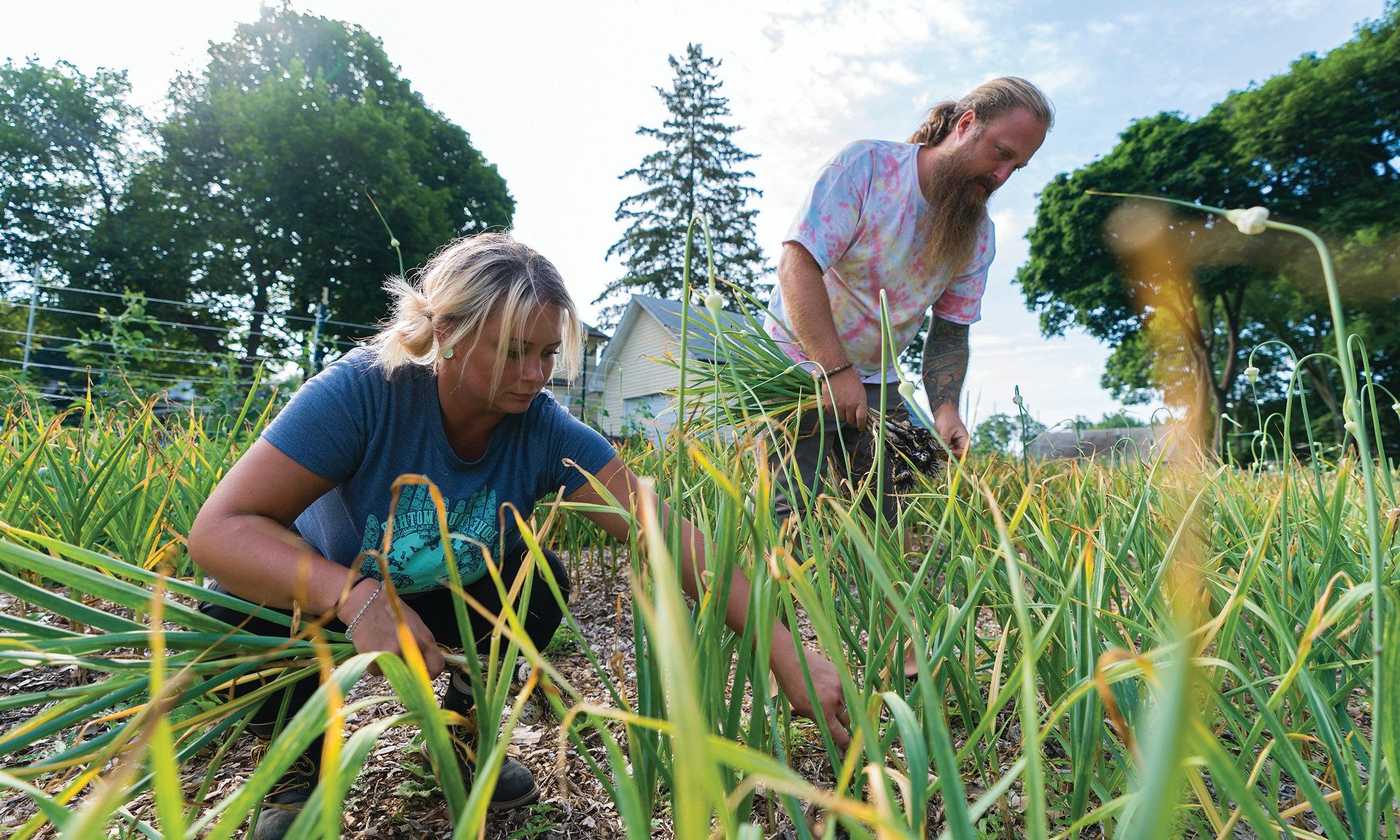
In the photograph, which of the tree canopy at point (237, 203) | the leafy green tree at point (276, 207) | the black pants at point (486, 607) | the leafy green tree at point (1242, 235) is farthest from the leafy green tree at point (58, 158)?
the leafy green tree at point (1242, 235)

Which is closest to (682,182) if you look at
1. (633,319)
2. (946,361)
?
(633,319)

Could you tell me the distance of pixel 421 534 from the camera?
1.38 m

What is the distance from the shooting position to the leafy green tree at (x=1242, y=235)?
13.2m

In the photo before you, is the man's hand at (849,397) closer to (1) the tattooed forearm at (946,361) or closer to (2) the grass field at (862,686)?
(2) the grass field at (862,686)

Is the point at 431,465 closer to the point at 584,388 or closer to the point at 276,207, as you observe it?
the point at 584,388

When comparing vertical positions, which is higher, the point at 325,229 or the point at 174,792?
the point at 325,229

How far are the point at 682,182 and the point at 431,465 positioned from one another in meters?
25.1

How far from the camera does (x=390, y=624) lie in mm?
882

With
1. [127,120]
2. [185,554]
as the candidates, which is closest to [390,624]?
[185,554]

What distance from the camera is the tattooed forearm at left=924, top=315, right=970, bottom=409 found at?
241 centimetres

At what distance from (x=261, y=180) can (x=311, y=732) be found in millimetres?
19962

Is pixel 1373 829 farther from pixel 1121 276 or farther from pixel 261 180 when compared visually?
pixel 261 180

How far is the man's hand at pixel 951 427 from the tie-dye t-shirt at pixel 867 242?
23 cm

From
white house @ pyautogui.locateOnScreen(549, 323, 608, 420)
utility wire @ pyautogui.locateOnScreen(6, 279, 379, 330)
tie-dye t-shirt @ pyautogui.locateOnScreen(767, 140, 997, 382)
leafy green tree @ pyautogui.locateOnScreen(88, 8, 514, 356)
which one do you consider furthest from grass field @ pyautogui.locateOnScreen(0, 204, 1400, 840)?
leafy green tree @ pyautogui.locateOnScreen(88, 8, 514, 356)
